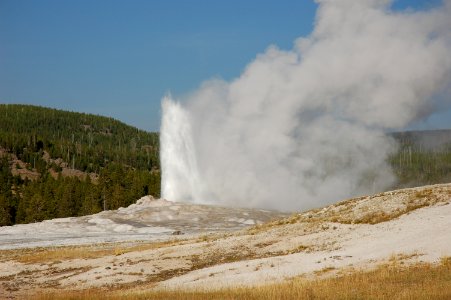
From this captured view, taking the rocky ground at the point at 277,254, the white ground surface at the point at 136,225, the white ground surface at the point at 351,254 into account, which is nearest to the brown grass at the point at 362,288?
the rocky ground at the point at 277,254

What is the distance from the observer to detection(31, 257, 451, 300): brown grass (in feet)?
61.9

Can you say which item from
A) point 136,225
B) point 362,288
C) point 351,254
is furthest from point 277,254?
point 136,225

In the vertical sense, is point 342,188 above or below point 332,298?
above

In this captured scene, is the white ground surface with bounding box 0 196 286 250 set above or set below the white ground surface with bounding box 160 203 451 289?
Answer: above

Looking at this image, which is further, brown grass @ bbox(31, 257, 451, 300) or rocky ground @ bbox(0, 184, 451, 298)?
rocky ground @ bbox(0, 184, 451, 298)

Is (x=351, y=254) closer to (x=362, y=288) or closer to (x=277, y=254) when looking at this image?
(x=277, y=254)

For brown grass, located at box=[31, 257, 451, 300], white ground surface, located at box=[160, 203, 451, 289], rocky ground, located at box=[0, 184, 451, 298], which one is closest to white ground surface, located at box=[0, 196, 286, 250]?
rocky ground, located at box=[0, 184, 451, 298]

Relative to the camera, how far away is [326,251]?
3291 centimetres

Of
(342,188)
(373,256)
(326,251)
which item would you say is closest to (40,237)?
(326,251)

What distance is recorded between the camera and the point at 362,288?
67.1 feet

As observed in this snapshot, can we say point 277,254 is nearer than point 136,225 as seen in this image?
Yes

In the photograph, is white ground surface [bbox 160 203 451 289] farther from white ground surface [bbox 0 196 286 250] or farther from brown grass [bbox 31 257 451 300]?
white ground surface [bbox 0 196 286 250]

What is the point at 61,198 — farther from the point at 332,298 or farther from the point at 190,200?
the point at 332,298

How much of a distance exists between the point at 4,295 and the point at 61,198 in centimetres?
8129
